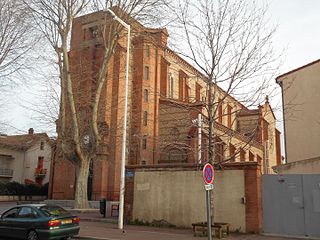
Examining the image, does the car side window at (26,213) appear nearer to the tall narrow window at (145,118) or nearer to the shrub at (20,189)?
the tall narrow window at (145,118)

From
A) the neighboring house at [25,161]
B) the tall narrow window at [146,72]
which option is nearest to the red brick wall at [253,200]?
the tall narrow window at [146,72]

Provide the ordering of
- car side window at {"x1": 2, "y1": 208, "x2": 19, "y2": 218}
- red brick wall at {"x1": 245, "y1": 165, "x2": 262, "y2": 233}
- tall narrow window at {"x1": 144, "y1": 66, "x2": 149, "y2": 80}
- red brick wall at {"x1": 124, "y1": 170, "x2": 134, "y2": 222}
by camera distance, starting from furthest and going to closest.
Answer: tall narrow window at {"x1": 144, "y1": 66, "x2": 149, "y2": 80} → red brick wall at {"x1": 124, "y1": 170, "x2": 134, "y2": 222} → red brick wall at {"x1": 245, "y1": 165, "x2": 262, "y2": 233} → car side window at {"x1": 2, "y1": 208, "x2": 19, "y2": 218}

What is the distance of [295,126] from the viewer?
1086 inches

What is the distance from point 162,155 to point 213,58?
24.5 meters

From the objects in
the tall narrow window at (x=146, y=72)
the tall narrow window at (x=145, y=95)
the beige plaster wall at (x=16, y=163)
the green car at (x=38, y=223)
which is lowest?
the green car at (x=38, y=223)

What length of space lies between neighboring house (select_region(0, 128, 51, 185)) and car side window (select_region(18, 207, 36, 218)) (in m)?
39.2

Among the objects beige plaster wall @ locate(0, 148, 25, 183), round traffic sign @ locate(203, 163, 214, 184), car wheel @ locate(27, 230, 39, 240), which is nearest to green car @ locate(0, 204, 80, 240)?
car wheel @ locate(27, 230, 39, 240)

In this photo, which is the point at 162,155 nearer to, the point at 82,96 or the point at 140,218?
the point at 82,96

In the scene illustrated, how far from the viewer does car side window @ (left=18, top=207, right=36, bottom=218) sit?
13244mm

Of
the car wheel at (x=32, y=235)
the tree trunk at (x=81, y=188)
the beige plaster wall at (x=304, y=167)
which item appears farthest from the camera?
the tree trunk at (x=81, y=188)

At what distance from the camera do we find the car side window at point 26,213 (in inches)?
521

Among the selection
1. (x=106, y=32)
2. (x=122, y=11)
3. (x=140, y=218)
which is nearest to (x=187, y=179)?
(x=140, y=218)

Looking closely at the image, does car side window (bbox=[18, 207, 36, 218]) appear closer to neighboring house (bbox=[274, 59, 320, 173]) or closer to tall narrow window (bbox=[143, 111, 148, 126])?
neighboring house (bbox=[274, 59, 320, 173])

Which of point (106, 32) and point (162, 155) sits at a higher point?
point (106, 32)
